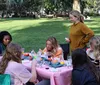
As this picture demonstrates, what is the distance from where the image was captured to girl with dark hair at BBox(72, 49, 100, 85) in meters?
3.57

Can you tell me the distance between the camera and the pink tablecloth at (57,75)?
450 cm

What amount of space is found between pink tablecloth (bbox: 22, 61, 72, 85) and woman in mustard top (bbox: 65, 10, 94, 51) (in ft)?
5.65

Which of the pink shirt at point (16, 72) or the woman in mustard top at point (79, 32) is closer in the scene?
the pink shirt at point (16, 72)

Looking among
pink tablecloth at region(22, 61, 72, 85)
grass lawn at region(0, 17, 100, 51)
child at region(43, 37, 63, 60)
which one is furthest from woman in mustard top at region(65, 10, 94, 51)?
grass lawn at region(0, 17, 100, 51)

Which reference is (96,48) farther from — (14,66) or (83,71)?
(14,66)

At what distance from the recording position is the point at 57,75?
14.8ft

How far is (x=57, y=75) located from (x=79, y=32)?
2078mm

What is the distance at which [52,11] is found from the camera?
54844 mm

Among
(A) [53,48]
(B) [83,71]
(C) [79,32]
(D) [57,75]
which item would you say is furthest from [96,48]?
(C) [79,32]

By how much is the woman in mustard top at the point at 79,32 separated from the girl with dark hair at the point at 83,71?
266 centimetres

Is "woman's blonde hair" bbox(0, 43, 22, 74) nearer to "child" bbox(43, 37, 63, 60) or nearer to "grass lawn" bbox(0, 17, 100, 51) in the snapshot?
"child" bbox(43, 37, 63, 60)

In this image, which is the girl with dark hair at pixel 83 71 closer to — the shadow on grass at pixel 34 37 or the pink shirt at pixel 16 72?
the pink shirt at pixel 16 72

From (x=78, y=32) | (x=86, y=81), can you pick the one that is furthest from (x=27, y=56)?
(x=86, y=81)

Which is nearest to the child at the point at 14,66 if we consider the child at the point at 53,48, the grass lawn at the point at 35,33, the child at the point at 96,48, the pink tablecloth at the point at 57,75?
the pink tablecloth at the point at 57,75
